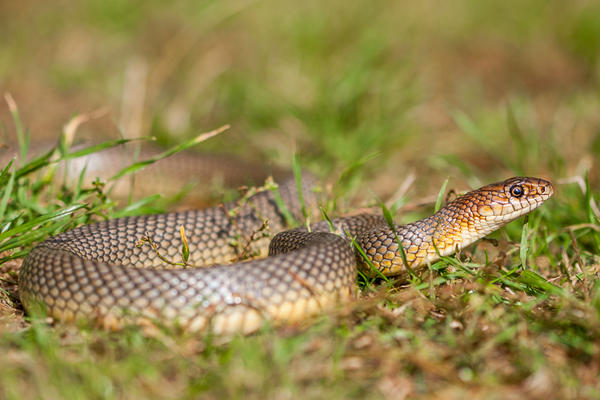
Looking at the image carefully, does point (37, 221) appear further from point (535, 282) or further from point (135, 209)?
point (535, 282)

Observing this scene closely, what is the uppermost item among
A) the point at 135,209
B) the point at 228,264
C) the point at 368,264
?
the point at 135,209

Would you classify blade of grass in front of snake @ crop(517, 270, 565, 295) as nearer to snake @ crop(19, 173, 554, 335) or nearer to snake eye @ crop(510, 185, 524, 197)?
snake @ crop(19, 173, 554, 335)

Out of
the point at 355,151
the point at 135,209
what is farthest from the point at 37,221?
the point at 355,151

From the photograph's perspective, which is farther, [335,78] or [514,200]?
[335,78]

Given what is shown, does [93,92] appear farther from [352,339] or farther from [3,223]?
[352,339]

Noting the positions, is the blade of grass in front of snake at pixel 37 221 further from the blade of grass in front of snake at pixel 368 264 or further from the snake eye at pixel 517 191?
the snake eye at pixel 517 191

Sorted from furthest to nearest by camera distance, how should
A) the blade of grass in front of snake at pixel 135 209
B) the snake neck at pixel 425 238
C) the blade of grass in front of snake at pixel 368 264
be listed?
the blade of grass in front of snake at pixel 135 209 → the snake neck at pixel 425 238 → the blade of grass in front of snake at pixel 368 264

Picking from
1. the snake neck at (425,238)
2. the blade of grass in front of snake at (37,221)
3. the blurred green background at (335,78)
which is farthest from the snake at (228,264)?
the blurred green background at (335,78)

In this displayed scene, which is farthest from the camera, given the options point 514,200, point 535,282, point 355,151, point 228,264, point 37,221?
point 355,151

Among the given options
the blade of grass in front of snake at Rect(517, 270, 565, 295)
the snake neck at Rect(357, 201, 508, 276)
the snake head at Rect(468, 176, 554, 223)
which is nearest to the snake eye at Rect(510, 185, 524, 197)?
the snake head at Rect(468, 176, 554, 223)
